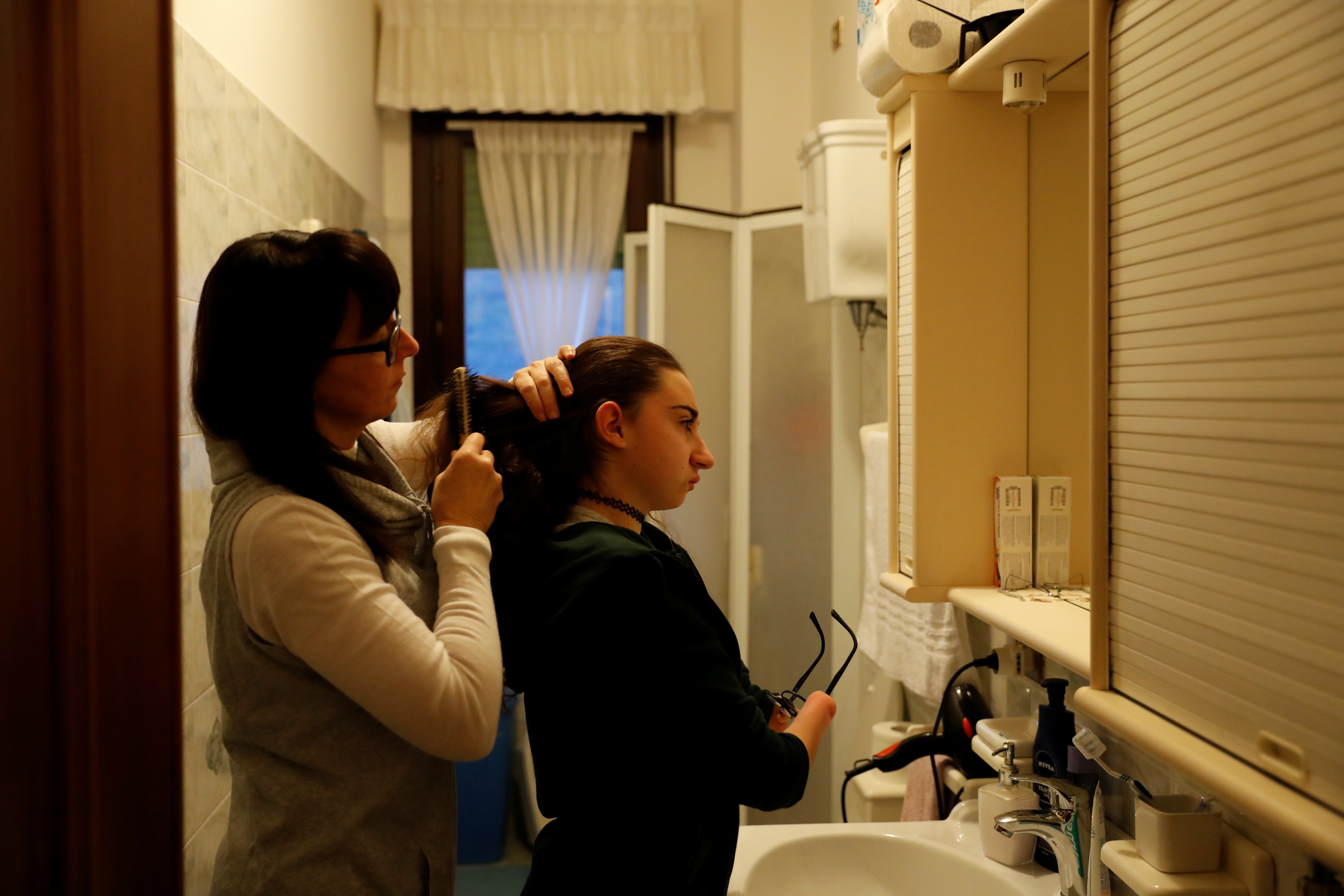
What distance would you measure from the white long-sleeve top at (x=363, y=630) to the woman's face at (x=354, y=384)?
0.12 m

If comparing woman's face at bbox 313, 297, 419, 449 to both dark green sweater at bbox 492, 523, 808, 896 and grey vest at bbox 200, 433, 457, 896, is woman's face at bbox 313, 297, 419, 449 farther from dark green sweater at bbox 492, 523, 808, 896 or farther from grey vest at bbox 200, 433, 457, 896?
dark green sweater at bbox 492, 523, 808, 896

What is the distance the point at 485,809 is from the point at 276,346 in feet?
7.78

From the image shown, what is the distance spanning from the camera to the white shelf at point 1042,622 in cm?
102

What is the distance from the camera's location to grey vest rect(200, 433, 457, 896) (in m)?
0.87

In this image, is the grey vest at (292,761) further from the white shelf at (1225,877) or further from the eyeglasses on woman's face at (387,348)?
the white shelf at (1225,877)

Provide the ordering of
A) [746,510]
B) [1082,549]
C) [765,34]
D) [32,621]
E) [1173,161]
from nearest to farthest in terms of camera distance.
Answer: [32,621] → [1173,161] → [1082,549] → [746,510] → [765,34]

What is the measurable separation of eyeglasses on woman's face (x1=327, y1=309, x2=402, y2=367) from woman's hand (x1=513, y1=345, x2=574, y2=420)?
0.50 feet

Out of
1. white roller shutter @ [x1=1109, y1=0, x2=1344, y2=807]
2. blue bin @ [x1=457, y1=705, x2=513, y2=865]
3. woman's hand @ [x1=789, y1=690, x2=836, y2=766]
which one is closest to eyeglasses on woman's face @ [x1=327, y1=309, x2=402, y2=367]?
woman's hand @ [x1=789, y1=690, x2=836, y2=766]

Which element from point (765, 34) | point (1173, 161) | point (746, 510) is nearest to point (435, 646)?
point (1173, 161)

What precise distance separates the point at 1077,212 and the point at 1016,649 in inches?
26.1

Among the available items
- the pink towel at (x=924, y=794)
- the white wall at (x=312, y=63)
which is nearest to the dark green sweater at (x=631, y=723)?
the pink towel at (x=924, y=794)

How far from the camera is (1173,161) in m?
0.78

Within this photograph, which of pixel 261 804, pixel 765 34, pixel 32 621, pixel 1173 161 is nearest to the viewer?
pixel 32 621

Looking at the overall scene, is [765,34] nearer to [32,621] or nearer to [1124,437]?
[1124,437]
